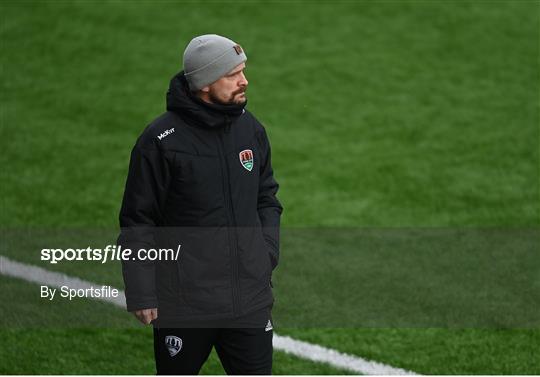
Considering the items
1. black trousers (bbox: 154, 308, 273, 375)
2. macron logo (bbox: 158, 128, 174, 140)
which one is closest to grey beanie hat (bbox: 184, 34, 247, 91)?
macron logo (bbox: 158, 128, 174, 140)

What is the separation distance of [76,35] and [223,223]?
8172mm

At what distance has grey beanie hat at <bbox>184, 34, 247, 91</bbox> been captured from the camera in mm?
3838

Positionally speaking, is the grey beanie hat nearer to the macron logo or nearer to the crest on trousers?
the macron logo

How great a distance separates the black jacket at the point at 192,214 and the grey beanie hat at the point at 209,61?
7cm

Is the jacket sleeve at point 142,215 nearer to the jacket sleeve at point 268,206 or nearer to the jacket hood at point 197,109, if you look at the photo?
the jacket hood at point 197,109

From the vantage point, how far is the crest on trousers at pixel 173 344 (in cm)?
398

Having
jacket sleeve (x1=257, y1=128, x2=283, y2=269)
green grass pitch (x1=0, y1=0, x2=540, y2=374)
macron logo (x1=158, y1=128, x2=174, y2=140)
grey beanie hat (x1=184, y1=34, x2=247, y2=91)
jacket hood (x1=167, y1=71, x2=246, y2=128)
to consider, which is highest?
grey beanie hat (x1=184, y1=34, x2=247, y2=91)

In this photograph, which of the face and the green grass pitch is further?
the green grass pitch

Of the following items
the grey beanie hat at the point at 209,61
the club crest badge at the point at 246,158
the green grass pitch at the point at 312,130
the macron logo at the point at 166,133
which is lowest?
the green grass pitch at the point at 312,130

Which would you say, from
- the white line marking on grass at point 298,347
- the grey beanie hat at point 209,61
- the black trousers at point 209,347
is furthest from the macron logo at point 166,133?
the white line marking on grass at point 298,347

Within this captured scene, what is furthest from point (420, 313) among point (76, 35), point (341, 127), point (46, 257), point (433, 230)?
point (76, 35)

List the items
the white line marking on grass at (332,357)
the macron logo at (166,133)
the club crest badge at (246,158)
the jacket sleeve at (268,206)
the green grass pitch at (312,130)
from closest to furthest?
the macron logo at (166,133)
the club crest badge at (246,158)
the jacket sleeve at (268,206)
the white line marking on grass at (332,357)
the green grass pitch at (312,130)

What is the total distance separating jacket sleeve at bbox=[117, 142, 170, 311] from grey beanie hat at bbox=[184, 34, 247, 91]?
0.30 m

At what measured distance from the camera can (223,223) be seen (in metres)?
3.89
